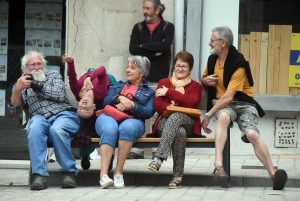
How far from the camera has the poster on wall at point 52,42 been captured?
1281cm

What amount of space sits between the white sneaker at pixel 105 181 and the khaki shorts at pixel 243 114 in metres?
1.27

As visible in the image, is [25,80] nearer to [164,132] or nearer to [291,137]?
[164,132]

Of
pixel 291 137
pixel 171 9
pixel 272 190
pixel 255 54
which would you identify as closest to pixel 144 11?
pixel 171 9

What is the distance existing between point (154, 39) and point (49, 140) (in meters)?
2.70

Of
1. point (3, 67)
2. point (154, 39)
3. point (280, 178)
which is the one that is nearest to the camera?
point (280, 178)

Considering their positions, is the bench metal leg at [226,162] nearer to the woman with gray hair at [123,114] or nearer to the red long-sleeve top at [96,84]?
the woman with gray hair at [123,114]

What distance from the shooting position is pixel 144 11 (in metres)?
11.9

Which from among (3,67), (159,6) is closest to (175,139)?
(159,6)

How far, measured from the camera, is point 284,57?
12523mm

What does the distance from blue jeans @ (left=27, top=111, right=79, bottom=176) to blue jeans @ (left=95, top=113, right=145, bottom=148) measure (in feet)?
1.05

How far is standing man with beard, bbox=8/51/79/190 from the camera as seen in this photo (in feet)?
31.1

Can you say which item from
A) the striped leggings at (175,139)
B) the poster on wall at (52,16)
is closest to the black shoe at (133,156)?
the poster on wall at (52,16)

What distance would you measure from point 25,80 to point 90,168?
1.52 metres

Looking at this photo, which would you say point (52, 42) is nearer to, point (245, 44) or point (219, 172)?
point (245, 44)
